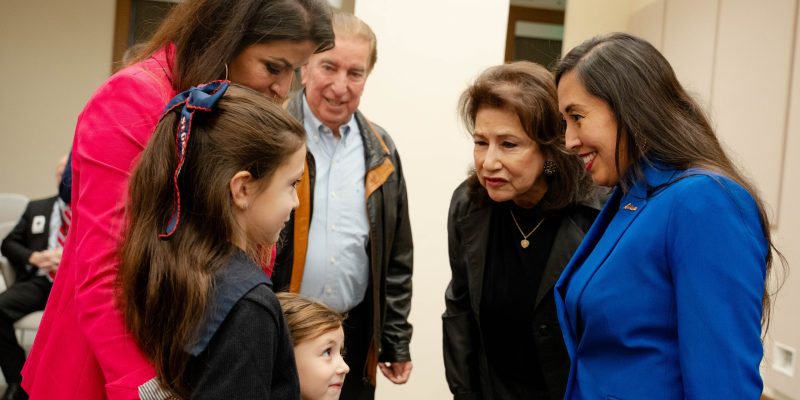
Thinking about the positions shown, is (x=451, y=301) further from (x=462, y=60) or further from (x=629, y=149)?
(x=462, y=60)

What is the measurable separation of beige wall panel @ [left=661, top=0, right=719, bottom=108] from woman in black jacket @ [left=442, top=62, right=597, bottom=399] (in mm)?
1884

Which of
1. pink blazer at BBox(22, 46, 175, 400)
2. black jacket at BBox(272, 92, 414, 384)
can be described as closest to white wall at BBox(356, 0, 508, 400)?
black jacket at BBox(272, 92, 414, 384)

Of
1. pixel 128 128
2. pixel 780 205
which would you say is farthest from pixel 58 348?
pixel 780 205

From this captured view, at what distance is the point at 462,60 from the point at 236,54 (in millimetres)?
2648

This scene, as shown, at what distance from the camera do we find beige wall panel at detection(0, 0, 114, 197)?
7.01m

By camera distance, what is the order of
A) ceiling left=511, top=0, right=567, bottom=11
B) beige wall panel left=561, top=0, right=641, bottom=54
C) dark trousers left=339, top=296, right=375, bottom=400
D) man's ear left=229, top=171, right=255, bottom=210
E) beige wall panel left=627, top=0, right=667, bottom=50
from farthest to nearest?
ceiling left=511, top=0, right=567, bottom=11 → beige wall panel left=561, top=0, right=641, bottom=54 → beige wall panel left=627, top=0, right=667, bottom=50 → dark trousers left=339, top=296, right=375, bottom=400 → man's ear left=229, top=171, right=255, bottom=210

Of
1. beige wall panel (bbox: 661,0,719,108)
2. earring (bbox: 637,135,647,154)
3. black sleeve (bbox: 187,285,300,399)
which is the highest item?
beige wall panel (bbox: 661,0,719,108)

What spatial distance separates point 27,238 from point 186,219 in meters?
3.64

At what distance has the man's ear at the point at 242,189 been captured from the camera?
4.49ft

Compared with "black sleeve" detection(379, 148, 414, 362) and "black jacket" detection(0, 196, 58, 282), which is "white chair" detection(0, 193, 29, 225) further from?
"black sleeve" detection(379, 148, 414, 362)

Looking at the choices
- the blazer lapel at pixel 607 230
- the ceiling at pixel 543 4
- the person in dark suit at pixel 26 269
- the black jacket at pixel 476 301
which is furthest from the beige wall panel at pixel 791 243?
the ceiling at pixel 543 4

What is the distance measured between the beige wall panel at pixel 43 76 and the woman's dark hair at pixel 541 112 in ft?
18.6

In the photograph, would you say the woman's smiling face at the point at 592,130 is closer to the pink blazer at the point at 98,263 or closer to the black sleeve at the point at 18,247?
the pink blazer at the point at 98,263

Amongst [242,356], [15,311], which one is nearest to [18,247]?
[15,311]
